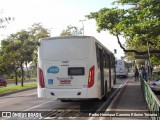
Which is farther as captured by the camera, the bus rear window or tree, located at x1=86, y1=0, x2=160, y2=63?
tree, located at x1=86, y1=0, x2=160, y2=63

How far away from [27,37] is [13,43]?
2.30m

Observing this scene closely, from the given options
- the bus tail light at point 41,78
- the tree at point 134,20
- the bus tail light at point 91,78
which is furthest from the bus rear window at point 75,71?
the tree at point 134,20

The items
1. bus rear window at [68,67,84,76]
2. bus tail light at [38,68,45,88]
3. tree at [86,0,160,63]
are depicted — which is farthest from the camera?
tree at [86,0,160,63]

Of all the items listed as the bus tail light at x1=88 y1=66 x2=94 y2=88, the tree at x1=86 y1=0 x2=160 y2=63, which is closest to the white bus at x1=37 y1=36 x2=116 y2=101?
the bus tail light at x1=88 y1=66 x2=94 y2=88

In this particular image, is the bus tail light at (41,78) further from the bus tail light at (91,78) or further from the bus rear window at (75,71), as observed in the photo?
the bus tail light at (91,78)

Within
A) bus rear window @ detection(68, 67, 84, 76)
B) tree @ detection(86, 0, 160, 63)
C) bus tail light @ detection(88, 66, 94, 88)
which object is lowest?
bus tail light @ detection(88, 66, 94, 88)

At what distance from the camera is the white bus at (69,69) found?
44.9ft

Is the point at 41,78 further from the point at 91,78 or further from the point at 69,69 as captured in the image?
the point at 91,78

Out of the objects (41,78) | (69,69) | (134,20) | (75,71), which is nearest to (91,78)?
(75,71)

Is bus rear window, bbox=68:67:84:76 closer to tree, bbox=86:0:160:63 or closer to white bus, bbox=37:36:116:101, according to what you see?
white bus, bbox=37:36:116:101

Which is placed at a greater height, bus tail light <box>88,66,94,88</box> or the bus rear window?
the bus rear window

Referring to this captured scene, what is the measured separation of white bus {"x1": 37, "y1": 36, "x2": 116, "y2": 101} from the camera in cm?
1367

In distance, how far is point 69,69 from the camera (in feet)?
45.5

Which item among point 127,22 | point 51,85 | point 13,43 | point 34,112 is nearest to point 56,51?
point 51,85
